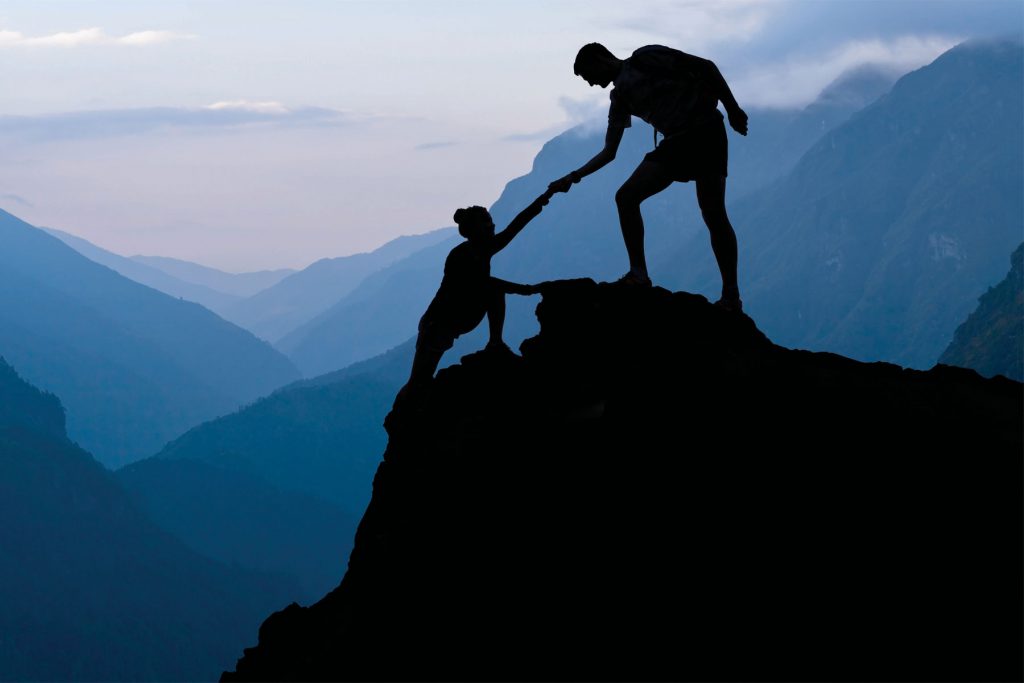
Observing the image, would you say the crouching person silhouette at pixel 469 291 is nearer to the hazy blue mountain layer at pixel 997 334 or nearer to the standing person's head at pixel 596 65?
the standing person's head at pixel 596 65

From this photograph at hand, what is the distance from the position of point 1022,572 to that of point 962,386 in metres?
3.14

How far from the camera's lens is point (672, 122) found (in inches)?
494

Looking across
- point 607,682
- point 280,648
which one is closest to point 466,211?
point 280,648

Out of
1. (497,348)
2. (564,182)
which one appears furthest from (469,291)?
(564,182)

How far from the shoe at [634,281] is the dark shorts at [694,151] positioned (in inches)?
44.6

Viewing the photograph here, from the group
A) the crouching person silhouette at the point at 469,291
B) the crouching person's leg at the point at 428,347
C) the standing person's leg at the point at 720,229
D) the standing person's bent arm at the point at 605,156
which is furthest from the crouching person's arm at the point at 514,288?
the standing person's leg at the point at 720,229

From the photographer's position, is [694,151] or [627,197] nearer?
[694,151]

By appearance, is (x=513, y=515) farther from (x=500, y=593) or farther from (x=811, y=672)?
(x=811, y=672)

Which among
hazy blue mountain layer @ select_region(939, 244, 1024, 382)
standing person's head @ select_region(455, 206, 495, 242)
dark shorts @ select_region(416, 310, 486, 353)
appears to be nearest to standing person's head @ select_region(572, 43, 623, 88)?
standing person's head @ select_region(455, 206, 495, 242)

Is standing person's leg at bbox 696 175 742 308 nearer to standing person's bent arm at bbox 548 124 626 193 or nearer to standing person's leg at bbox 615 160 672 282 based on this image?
standing person's leg at bbox 615 160 672 282

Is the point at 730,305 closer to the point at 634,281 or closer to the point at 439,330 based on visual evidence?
the point at 634,281

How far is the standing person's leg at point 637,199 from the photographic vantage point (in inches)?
499

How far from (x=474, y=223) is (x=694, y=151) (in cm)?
276

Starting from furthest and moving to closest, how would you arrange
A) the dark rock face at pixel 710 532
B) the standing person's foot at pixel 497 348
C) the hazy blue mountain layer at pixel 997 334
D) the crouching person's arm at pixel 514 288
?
the hazy blue mountain layer at pixel 997 334
the standing person's foot at pixel 497 348
the crouching person's arm at pixel 514 288
the dark rock face at pixel 710 532
